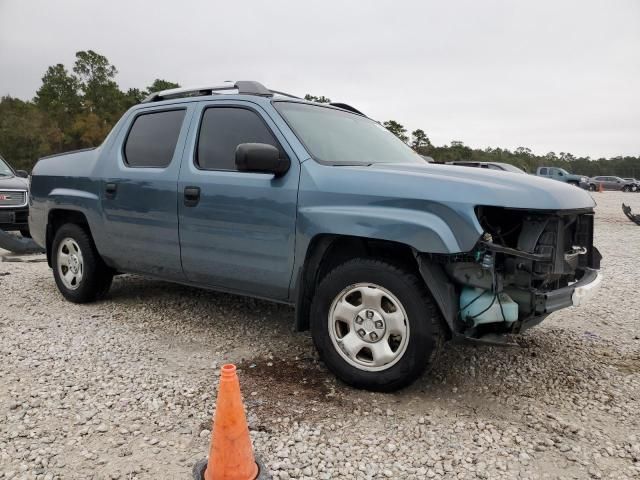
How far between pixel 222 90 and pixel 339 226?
1.91m

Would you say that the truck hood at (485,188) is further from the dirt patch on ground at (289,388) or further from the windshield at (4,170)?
the windshield at (4,170)

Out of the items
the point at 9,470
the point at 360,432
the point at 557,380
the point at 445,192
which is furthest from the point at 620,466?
the point at 9,470

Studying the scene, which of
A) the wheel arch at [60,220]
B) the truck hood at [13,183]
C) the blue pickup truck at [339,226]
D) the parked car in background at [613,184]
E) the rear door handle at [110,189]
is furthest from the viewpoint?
the parked car in background at [613,184]

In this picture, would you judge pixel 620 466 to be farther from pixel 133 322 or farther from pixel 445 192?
pixel 133 322

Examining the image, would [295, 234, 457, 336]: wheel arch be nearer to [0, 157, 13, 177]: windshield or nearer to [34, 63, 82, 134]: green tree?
[0, 157, 13, 177]: windshield

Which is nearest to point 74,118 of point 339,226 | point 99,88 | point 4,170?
point 99,88

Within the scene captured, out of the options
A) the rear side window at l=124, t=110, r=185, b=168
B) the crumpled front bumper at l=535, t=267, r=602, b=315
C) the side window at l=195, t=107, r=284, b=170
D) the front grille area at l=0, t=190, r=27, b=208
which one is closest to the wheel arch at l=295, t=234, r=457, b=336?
the crumpled front bumper at l=535, t=267, r=602, b=315

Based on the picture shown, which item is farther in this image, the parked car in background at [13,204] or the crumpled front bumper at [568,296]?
the parked car in background at [13,204]

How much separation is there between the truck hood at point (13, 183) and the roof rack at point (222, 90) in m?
5.74

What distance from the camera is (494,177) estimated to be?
9.87 ft

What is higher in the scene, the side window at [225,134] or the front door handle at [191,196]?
the side window at [225,134]

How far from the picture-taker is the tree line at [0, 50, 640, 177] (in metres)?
43.1

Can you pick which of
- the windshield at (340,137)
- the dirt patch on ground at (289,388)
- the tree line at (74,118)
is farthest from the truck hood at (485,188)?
the tree line at (74,118)

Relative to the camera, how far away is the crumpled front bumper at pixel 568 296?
2.85 meters
